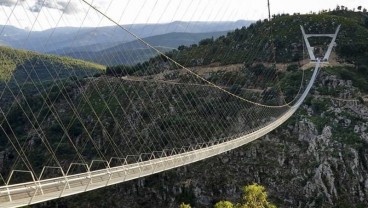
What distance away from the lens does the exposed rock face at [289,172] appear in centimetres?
3931

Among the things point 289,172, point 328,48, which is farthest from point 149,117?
point 328,48

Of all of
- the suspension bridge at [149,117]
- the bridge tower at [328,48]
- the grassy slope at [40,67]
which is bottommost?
the grassy slope at [40,67]

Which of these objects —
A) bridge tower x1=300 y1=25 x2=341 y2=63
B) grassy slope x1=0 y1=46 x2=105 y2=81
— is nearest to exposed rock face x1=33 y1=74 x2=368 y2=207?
bridge tower x1=300 y1=25 x2=341 y2=63

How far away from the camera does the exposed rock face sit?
39312 millimetres

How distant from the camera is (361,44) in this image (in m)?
64.8

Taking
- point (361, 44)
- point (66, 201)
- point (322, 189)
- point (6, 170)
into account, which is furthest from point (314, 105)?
point (6, 170)

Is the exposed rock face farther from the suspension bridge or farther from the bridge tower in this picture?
the bridge tower

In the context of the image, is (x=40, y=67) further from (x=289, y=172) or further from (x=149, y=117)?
(x=289, y=172)

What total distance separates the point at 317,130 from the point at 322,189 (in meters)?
7.73

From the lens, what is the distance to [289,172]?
137 ft

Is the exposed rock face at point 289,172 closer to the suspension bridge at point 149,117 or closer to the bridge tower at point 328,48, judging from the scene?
the suspension bridge at point 149,117

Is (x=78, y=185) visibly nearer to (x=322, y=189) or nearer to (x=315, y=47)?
(x=322, y=189)

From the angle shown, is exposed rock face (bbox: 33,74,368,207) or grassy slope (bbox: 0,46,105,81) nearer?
exposed rock face (bbox: 33,74,368,207)

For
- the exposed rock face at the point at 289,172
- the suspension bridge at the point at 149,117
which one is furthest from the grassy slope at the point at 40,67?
the exposed rock face at the point at 289,172
